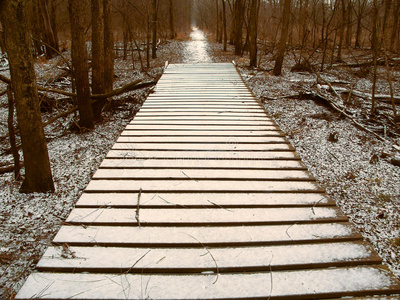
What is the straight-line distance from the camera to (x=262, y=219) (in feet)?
7.70

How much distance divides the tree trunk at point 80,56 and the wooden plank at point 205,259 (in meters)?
3.97

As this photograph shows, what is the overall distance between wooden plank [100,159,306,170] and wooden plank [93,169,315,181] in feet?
0.31

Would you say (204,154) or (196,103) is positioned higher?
(196,103)

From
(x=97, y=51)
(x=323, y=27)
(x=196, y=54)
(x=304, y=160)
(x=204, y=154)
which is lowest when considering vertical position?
(x=304, y=160)

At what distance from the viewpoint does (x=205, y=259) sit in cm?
195

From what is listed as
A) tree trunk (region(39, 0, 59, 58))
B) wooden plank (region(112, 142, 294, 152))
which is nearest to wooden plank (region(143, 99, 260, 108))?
wooden plank (region(112, 142, 294, 152))

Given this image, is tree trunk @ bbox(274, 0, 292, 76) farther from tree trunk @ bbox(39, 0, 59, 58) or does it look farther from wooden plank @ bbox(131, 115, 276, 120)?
tree trunk @ bbox(39, 0, 59, 58)

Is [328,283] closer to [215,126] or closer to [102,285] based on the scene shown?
[102,285]

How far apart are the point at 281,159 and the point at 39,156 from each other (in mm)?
2959

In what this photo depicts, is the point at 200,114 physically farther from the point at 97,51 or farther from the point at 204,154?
the point at 97,51

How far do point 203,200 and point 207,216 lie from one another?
0.81 feet

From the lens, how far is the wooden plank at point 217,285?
1690mm

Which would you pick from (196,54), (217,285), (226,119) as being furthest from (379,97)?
(196,54)

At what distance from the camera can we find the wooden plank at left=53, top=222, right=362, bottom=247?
2.09 m
